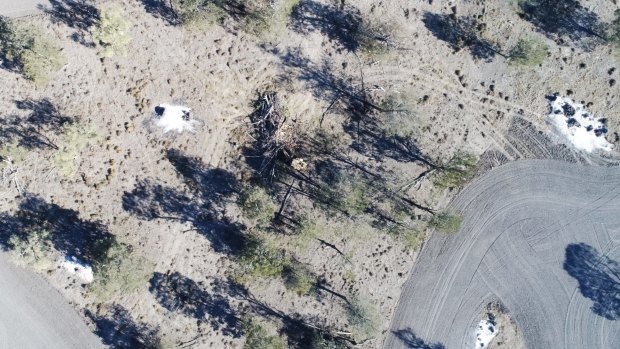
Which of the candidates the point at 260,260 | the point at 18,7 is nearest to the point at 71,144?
the point at 18,7

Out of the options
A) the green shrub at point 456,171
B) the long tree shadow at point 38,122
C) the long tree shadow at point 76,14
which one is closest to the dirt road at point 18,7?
the long tree shadow at point 76,14

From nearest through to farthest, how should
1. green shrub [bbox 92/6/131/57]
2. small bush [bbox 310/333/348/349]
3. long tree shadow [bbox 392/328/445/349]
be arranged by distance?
green shrub [bbox 92/6/131/57] → small bush [bbox 310/333/348/349] → long tree shadow [bbox 392/328/445/349]

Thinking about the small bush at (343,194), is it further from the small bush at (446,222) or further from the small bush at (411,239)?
the small bush at (446,222)

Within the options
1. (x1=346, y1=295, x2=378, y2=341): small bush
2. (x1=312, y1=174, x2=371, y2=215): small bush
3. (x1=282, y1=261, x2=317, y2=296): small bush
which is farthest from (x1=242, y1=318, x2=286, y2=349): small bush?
(x1=312, y1=174, x2=371, y2=215): small bush

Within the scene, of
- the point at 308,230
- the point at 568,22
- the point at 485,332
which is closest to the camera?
the point at 308,230

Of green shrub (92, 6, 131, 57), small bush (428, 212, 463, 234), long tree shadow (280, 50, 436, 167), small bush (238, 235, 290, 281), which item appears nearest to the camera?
green shrub (92, 6, 131, 57)

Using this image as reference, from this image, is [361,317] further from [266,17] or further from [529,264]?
[266,17]

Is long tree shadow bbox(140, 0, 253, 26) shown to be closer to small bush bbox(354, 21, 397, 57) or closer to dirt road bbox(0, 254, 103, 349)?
small bush bbox(354, 21, 397, 57)

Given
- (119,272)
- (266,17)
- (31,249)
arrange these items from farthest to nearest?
(266,17) → (31,249) → (119,272)
